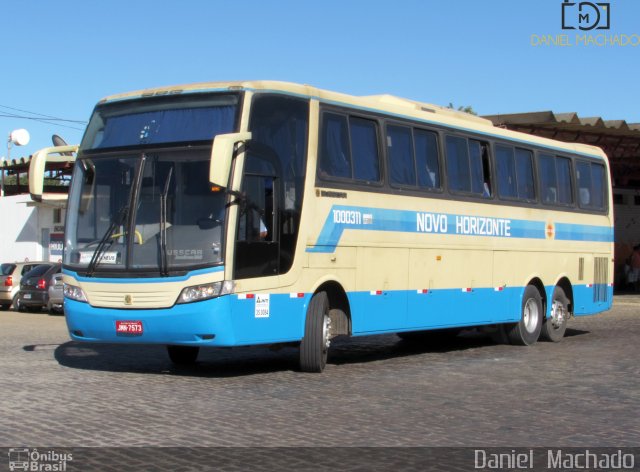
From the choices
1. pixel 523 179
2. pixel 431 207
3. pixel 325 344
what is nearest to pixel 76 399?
pixel 325 344

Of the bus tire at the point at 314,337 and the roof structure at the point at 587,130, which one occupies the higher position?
the roof structure at the point at 587,130

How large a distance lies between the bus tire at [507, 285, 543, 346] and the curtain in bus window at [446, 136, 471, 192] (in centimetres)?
298

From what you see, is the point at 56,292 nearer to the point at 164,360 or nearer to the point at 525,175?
the point at 164,360

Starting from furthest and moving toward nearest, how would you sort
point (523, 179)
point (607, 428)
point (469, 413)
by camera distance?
point (523, 179) → point (469, 413) → point (607, 428)

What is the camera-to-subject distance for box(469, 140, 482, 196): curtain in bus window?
1686 cm

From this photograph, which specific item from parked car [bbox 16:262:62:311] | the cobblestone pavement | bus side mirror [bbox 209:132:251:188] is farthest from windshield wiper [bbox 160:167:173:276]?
parked car [bbox 16:262:62:311]

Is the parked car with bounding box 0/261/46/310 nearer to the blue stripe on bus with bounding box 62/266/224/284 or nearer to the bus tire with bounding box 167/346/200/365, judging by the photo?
the bus tire with bounding box 167/346/200/365

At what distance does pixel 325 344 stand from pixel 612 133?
821 inches

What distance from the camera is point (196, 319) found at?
12.1 meters

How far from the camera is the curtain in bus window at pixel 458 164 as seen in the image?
640 inches

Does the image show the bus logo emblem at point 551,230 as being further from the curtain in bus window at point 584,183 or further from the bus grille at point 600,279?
the bus grille at point 600,279

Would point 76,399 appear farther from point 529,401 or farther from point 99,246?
point 529,401

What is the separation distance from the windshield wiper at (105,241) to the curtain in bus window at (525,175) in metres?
8.26

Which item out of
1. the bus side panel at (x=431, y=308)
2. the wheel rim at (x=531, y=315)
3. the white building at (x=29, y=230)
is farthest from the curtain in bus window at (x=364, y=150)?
the white building at (x=29, y=230)
